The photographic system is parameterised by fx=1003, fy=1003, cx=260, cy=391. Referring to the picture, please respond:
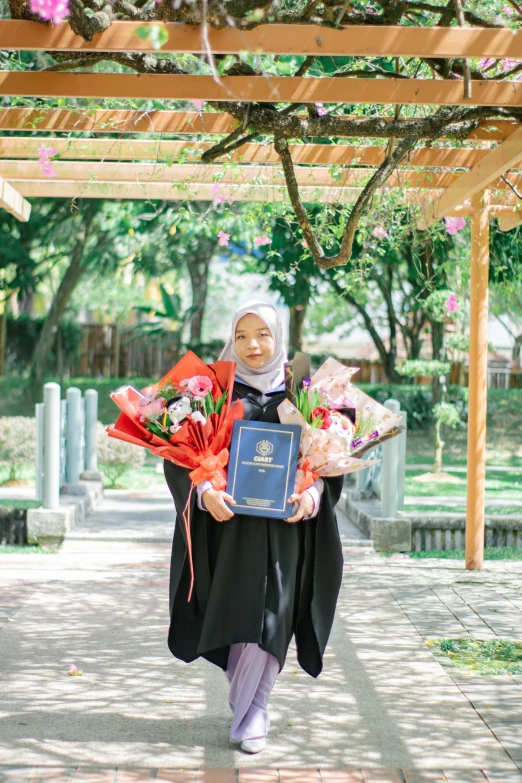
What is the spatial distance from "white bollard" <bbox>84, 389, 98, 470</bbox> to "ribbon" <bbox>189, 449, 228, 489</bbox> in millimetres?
7463

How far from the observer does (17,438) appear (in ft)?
38.4

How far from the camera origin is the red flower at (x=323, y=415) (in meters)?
4.05

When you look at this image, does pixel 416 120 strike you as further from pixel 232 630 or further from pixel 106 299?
pixel 106 299

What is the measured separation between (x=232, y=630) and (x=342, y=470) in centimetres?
76

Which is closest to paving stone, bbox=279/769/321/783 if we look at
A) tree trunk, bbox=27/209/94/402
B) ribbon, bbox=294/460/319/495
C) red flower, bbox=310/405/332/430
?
ribbon, bbox=294/460/319/495

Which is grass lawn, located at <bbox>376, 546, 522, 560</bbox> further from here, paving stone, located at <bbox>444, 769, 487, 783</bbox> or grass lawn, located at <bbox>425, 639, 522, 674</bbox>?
paving stone, located at <bbox>444, 769, 487, 783</bbox>

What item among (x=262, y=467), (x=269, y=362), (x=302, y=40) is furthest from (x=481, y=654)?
(x=302, y=40)

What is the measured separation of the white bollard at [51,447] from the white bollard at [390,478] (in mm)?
2930

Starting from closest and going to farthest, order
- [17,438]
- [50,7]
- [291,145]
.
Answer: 1. [50,7]
2. [291,145]
3. [17,438]

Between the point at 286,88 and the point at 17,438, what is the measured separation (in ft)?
25.2

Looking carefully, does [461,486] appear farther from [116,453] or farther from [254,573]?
[254,573]

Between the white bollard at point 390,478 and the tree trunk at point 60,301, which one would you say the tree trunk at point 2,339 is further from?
the white bollard at point 390,478

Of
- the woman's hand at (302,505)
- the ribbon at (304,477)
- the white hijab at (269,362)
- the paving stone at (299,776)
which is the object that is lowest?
the paving stone at (299,776)

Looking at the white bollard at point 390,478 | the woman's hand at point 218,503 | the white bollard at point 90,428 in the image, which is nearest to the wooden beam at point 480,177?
the white bollard at point 390,478
